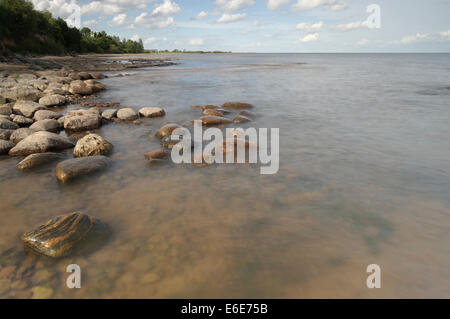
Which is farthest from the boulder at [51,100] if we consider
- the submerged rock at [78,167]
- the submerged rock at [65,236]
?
the submerged rock at [65,236]

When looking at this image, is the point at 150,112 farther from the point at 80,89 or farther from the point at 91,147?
the point at 80,89

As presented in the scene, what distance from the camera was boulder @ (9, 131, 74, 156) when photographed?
5.68 meters

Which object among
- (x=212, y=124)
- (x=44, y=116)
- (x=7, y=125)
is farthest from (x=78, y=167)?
(x=44, y=116)

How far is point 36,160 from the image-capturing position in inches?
204

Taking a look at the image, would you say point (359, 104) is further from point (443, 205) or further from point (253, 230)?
point (253, 230)

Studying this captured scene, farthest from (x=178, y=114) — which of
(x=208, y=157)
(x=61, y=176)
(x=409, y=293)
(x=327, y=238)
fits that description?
(x=409, y=293)

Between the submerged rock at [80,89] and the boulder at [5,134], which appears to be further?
the submerged rock at [80,89]

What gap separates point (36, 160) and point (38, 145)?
0.75 m

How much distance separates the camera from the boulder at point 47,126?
727cm

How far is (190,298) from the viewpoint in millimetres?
2420

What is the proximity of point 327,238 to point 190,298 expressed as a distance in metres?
1.77

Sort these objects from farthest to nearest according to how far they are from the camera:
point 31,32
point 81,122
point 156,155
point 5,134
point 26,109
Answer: point 31,32 → point 26,109 → point 81,122 → point 5,134 → point 156,155

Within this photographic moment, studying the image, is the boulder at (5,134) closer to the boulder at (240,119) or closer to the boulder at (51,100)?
the boulder at (51,100)

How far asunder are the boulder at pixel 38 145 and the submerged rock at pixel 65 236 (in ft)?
11.1
